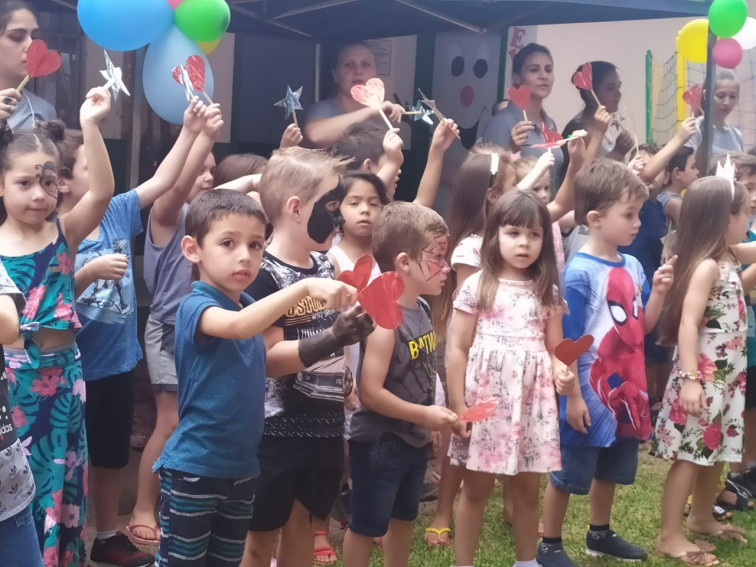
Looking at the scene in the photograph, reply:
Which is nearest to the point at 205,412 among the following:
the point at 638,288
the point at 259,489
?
the point at 259,489

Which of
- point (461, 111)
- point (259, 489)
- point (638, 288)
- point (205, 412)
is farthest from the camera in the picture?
point (461, 111)

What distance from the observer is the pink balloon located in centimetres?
529

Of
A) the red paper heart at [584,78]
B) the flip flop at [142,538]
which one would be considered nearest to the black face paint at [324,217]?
the flip flop at [142,538]

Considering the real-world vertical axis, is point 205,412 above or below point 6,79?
below

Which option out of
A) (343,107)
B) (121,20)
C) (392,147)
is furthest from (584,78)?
(121,20)

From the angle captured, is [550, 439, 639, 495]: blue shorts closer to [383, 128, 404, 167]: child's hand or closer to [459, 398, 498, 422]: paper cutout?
[459, 398, 498, 422]: paper cutout

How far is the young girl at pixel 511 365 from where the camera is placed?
325cm

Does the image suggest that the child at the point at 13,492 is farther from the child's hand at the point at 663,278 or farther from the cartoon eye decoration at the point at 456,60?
the cartoon eye decoration at the point at 456,60

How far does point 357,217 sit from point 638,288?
115cm

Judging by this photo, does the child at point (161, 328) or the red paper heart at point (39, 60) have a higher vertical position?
the red paper heart at point (39, 60)

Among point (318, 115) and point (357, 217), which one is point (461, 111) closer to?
point (318, 115)

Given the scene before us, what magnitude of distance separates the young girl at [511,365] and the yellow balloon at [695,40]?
289 centimetres

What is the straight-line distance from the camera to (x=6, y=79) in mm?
3695

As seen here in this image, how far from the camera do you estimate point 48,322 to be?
2844 mm
